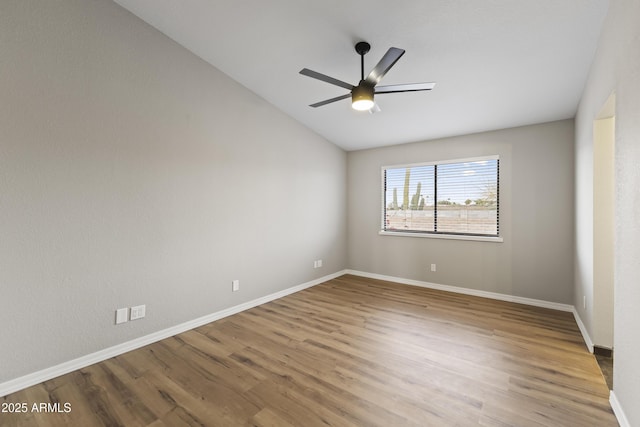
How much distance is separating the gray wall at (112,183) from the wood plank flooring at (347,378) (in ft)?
1.38

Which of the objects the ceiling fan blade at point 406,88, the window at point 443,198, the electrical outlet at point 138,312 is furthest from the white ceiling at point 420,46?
the electrical outlet at point 138,312

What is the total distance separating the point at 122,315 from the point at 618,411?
3859mm

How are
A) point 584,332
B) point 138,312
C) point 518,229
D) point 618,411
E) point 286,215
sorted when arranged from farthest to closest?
point 286,215 < point 518,229 < point 584,332 < point 138,312 < point 618,411

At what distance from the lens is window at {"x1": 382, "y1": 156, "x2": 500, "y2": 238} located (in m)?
4.30

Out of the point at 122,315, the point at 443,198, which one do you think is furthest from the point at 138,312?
the point at 443,198

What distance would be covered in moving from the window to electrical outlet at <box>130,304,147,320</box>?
3.88 meters

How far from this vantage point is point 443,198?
4.71 meters

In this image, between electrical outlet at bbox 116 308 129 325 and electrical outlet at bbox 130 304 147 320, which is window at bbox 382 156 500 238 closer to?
electrical outlet at bbox 130 304 147 320

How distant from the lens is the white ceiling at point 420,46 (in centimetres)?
223

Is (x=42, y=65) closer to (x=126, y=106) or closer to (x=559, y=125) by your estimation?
(x=126, y=106)

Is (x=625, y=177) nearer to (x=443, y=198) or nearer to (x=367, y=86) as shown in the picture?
(x=367, y=86)

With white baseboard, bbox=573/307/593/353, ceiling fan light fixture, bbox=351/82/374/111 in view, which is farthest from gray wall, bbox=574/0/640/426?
ceiling fan light fixture, bbox=351/82/374/111

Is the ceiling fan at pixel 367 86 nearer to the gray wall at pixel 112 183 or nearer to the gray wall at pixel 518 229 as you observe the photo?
the gray wall at pixel 112 183

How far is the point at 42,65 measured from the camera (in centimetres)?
226
